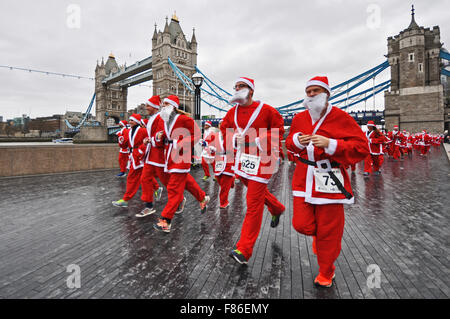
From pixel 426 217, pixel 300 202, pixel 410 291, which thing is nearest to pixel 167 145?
pixel 300 202

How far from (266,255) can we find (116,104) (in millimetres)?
97877

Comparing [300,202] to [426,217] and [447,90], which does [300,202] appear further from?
[447,90]

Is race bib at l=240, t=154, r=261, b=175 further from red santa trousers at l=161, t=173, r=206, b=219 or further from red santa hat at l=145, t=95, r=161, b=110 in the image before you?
red santa hat at l=145, t=95, r=161, b=110

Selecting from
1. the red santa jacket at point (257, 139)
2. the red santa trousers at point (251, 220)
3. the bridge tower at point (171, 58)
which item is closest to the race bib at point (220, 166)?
the red santa jacket at point (257, 139)

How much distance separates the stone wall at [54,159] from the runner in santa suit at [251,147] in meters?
8.51

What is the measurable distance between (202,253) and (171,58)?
213ft

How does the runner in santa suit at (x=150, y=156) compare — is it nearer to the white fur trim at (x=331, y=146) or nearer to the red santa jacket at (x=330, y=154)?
the red santa jacket at (x=330, y=154)

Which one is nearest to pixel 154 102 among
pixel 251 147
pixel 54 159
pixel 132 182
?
pixel 132 182

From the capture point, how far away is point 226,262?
2594mm

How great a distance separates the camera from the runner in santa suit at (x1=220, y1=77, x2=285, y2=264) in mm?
2619

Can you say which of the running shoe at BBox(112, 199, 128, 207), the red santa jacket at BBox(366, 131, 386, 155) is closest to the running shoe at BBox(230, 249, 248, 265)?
the running shoe at BBox(112, 199, 128, 207)

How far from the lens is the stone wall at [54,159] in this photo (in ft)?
26.2

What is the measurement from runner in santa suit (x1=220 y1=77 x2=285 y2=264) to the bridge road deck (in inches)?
13.5

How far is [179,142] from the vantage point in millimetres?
3674
